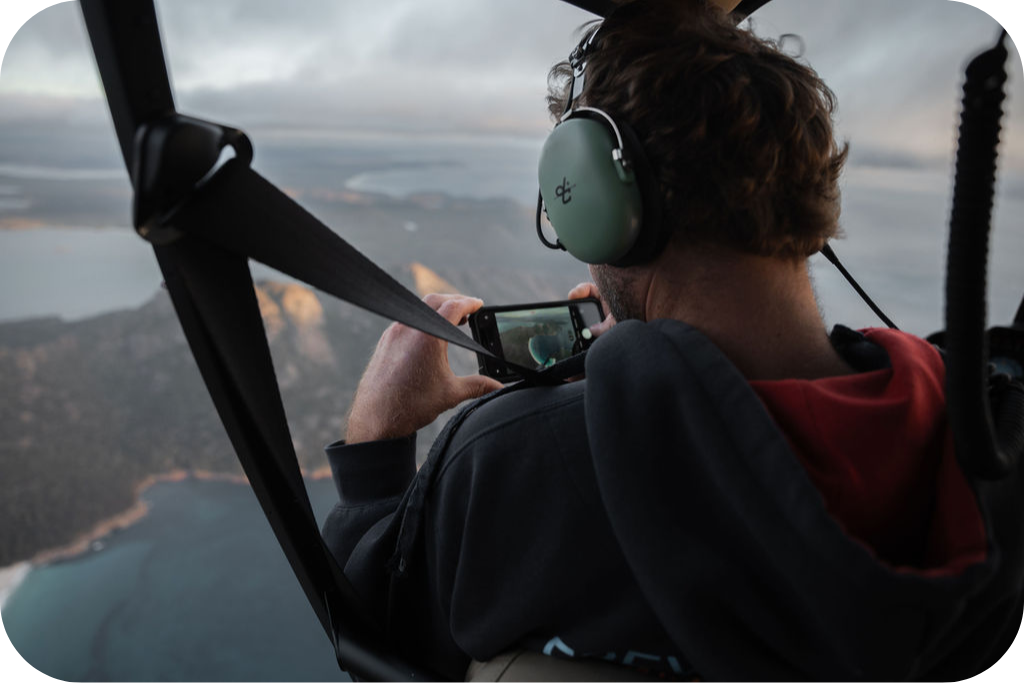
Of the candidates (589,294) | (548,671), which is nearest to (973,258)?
(548,671)

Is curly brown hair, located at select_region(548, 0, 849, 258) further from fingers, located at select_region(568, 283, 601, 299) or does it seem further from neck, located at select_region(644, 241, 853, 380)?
fingers, located at select_region(568, 283, 601, 299)

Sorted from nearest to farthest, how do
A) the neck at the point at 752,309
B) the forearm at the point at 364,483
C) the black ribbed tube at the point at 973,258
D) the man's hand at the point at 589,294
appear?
the black ribbed tube at the point at 973,258 < the neck at the point at 752,309 < the forearm at the point at 364,483 < the man's hand at the point at 589,294

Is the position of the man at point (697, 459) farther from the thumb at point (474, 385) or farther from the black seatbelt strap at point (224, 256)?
the black seatbelt strap at point (224, 256)

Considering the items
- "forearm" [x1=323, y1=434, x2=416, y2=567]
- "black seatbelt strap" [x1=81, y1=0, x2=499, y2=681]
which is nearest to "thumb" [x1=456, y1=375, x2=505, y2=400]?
"forearm" [x1=323, y1=434, x2=416, y2=567]

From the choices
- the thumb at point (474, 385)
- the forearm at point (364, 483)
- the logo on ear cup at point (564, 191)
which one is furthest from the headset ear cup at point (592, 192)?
the forearm at point (364, 483)

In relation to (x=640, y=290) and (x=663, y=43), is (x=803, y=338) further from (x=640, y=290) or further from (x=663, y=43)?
(x=663, y=43)

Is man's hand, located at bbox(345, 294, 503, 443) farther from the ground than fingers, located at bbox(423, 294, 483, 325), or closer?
closer
